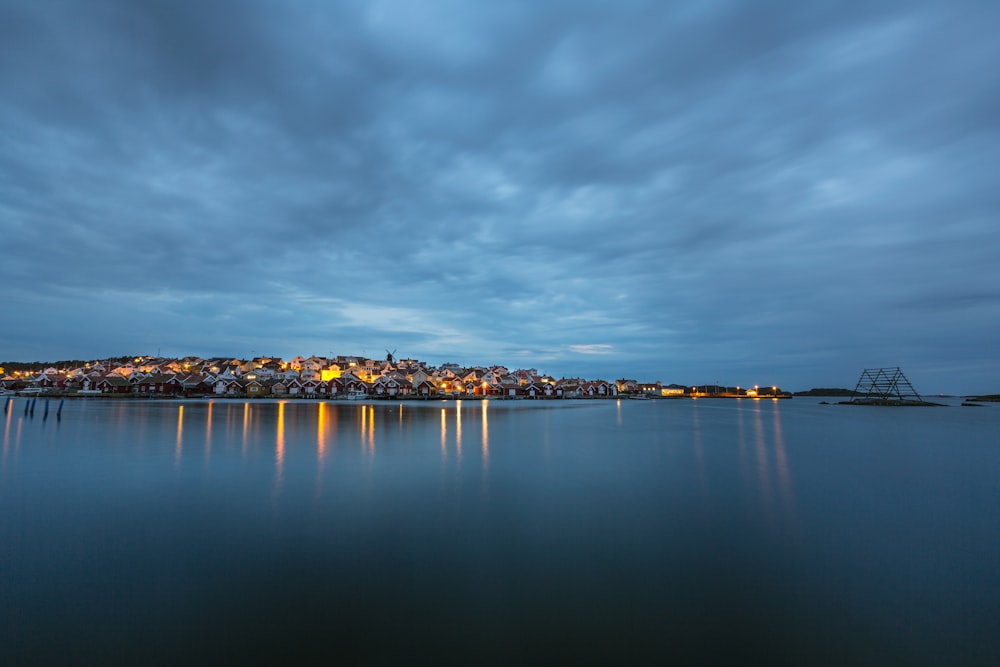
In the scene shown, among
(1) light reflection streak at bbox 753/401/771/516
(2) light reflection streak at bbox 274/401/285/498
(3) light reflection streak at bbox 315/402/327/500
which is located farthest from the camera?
(2) light reflection streak at bbox 274/401/285/498

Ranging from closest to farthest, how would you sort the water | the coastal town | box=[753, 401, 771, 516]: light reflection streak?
1. the water
2. box=[753, 401, 771, 516]: light reflection streak
3. the coastal town

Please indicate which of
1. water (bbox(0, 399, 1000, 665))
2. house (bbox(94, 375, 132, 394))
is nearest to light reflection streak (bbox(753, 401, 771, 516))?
water (bbox(0, 399, 1000, 665))

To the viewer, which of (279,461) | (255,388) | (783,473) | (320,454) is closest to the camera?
(279,461)

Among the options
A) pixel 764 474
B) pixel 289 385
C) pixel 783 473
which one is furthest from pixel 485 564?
pixel 289 385

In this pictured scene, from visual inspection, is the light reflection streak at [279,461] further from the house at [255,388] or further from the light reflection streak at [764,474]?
the house at [255,388]

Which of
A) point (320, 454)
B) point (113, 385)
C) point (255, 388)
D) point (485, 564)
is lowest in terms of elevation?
point (485, 564)

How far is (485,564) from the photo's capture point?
301 inches

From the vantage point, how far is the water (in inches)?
209

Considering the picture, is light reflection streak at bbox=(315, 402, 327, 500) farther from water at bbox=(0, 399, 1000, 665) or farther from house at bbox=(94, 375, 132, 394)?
house at bbox=(94, 375, 132, 394)

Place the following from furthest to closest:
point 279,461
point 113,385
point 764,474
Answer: point 113,385 < point 279,461 < point 764,474

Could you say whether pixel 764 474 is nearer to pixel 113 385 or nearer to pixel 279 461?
pixel 279 461

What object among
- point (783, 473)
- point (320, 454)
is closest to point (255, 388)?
point (320, 454)

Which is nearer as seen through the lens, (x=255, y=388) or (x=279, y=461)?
(x=279, y=461)

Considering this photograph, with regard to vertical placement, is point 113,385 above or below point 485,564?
above
